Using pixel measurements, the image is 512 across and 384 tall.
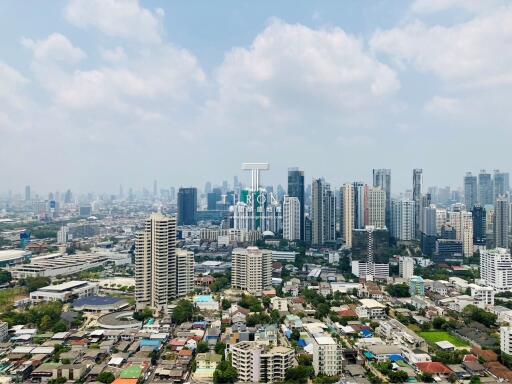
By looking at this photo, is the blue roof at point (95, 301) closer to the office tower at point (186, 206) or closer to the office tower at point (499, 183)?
the office tower at point (186, 206)

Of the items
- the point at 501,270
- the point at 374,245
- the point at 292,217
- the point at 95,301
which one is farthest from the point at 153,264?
the point at 292,217

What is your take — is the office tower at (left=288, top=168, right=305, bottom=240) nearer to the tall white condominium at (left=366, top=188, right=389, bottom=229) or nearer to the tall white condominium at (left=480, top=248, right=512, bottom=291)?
the tall white condominium at (left=366, top=188, right=389, bottom=229)

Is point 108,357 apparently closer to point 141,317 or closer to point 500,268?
point 141,317

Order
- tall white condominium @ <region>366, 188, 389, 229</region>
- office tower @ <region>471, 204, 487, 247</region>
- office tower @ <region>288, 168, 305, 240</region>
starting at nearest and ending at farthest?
office tower @ <region>471, 204, 487, 247</region>
tall white condominium @ <region>366, 188, 389, 229</region>
office tower @ <region>288, 168, 305, 240</region>

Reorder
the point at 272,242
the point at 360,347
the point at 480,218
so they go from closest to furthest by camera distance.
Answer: the point at 360,347
the point at 480,218
the point at 272,242

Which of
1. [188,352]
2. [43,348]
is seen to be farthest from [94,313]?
[188,352]

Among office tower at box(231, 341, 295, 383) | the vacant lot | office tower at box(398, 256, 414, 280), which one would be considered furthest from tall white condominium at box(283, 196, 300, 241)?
office tower at box(231, 341, 295, 383)

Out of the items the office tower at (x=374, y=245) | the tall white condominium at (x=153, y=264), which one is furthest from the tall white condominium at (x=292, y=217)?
the tall white condominium at (x=153, y=264)
